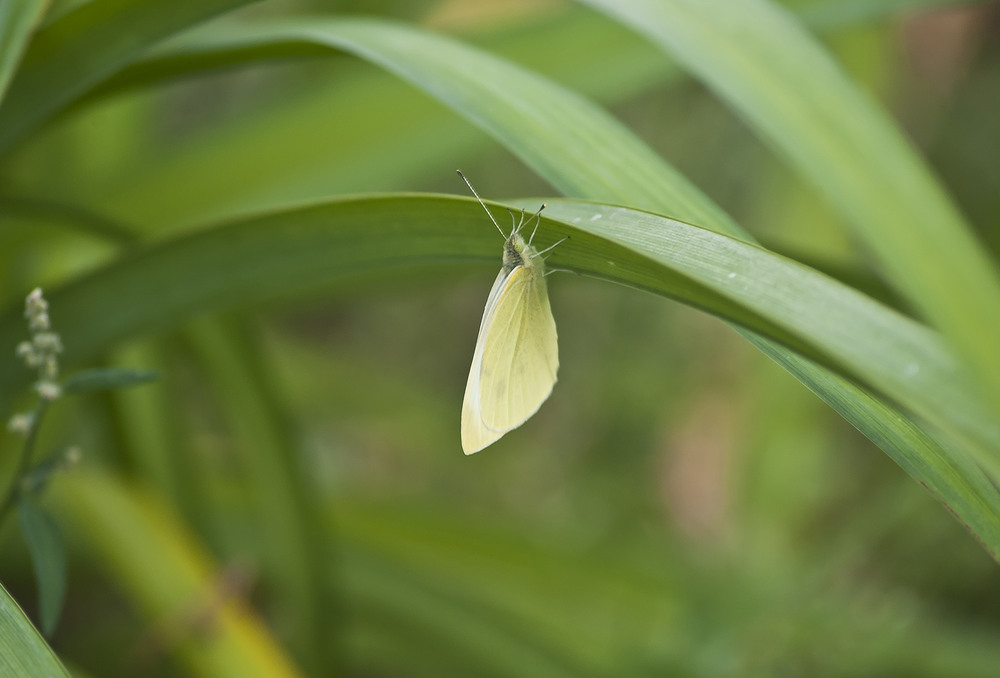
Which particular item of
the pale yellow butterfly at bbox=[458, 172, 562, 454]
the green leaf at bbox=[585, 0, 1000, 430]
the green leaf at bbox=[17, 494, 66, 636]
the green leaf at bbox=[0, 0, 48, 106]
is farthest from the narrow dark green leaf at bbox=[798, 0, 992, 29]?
the green leaf at bbox=[17, 494, 66, 636]

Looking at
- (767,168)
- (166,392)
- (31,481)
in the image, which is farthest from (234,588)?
(767,168)

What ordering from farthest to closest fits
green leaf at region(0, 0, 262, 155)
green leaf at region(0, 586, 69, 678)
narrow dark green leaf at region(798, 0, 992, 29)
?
narrow dark green leaf at region(798, 0, 992, 29)
green leaf at region(0, 0, 262, 155)
green leaf at region(0, 586, 69, 678)

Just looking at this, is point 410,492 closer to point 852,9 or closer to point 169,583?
point 169,583

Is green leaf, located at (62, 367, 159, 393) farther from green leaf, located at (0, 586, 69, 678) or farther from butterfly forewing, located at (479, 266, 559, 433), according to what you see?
butterfly forewing, located at (479, 266, 559, 433)

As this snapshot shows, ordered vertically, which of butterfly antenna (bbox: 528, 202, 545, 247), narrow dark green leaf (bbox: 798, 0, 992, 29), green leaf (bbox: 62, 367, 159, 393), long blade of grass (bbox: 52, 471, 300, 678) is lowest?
long blade of grass (bbox: 52, 471, 300, 678)

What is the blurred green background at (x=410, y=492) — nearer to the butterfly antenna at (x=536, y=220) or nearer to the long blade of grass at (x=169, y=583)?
the long blade of grass at (x=169, y=583)

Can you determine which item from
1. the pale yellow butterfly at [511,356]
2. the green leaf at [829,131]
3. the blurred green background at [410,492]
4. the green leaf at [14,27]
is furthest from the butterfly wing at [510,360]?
the green leaf at [14,27]

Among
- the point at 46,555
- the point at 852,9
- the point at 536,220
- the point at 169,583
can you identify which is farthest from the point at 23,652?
the point at 852,9
